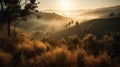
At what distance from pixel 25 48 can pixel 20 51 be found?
527 mm

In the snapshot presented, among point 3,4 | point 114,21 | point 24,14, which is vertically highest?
point 3,4

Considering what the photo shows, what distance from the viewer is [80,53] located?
12062 mm

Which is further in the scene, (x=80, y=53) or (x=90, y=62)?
(x=80, y=53)

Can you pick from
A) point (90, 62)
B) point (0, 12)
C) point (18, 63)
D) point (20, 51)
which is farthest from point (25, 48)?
point (0, 12)

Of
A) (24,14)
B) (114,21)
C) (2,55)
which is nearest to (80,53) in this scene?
(2,55)

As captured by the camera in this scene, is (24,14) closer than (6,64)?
No

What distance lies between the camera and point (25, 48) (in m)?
14.5

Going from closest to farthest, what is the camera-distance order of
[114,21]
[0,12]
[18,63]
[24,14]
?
1. [18,63]
2. [0,12]
3. [24,14]
4. [114,21]

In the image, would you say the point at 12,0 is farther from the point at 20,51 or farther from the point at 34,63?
the point at 34,63

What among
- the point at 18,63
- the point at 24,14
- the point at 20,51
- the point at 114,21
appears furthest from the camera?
the point at 114,21

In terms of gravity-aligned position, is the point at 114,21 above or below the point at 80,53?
below

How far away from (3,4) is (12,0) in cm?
160

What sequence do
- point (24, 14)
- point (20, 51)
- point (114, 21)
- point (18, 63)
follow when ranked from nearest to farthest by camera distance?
point (18, 63) < point (20, 51) < point (24, 14) < point (114, 21)

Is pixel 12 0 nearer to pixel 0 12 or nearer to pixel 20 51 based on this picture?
pixel 0 12
